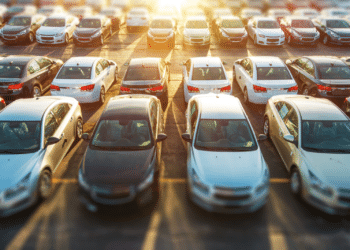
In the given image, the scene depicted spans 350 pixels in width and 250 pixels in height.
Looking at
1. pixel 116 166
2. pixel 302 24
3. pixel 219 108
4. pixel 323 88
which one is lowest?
pixel 302 24

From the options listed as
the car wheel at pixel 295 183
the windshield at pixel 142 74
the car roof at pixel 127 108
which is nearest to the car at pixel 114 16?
the windshield at pixel 142 74

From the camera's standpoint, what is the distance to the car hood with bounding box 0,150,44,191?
17.8ft

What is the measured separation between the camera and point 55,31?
59.9ft

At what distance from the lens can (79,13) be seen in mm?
24969

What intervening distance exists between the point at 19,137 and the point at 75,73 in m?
4.60

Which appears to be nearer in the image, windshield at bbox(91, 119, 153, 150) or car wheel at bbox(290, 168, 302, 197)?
car wheel at bbox(290, 168, 302, 197)

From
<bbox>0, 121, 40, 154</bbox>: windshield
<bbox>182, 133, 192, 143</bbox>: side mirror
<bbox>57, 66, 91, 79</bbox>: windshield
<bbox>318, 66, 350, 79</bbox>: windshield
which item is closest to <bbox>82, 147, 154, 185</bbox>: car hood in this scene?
<bbox>182, 133, 192, 143</bbox>: side mirror

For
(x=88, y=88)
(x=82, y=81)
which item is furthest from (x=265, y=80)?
(x=82, y=81)

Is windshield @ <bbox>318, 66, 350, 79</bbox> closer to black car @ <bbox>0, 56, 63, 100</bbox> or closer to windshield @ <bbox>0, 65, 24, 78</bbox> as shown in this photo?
black car @ <bbox>0, 56, 63, 100</bbox>

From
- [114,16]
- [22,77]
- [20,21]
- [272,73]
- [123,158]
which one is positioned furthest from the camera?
[114,16]

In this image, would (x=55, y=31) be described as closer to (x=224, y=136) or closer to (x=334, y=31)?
(x=224, y=136)

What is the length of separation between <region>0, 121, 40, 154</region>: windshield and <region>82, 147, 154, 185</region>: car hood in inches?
51.7

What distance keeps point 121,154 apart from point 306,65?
29.2 feet

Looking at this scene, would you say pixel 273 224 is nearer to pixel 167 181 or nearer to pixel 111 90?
pixel 167 181
